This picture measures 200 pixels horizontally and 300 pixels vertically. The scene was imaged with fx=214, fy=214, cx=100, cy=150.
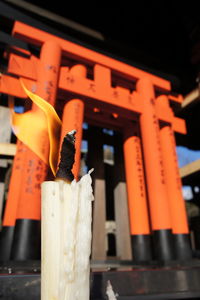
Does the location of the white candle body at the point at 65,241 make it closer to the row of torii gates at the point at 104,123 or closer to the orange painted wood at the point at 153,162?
the row of torii gates at the point at 104,123

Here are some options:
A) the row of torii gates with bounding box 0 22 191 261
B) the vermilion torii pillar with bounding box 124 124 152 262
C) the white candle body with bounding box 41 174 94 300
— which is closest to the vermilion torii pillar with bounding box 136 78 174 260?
the row of torii gates with bounding box 0 22 191 261

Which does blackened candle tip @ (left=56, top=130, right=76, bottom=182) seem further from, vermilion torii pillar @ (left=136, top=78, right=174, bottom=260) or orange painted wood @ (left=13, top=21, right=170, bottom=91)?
orange painted wood @ (left=13, top=21, right=170, bottom=91)

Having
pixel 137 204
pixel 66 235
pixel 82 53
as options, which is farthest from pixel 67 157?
pixel 82 53

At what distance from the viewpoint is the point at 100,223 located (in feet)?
11.8

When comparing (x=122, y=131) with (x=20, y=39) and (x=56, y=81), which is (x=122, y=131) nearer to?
(x=56, y=81)

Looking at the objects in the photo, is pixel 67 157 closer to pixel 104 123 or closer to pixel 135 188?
pixel 135 188

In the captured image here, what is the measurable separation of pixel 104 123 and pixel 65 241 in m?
3.70

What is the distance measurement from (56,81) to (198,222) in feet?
19.4

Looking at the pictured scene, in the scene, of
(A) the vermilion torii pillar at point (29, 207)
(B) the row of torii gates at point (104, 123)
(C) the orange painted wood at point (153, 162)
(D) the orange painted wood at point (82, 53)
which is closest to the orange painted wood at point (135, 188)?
(B) the row of torii gates at point (104, 123)

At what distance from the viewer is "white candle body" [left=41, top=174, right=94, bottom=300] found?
1.70ft

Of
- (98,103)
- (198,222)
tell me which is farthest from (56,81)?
(198,222)

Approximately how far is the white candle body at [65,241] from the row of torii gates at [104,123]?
1.74 meters

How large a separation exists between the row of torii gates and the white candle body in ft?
5.71

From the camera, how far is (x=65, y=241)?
536 mm
